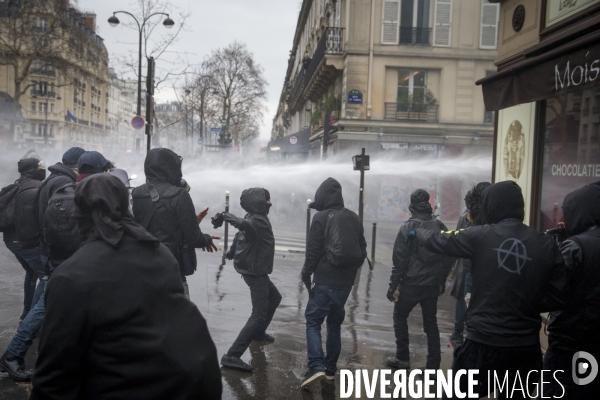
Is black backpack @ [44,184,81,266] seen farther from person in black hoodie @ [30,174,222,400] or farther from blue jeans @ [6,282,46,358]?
person in black hoodie @ [30,174,222,400]

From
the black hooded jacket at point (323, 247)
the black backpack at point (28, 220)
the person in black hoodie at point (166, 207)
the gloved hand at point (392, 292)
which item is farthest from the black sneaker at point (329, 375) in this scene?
the black backpack at point (28, 220)

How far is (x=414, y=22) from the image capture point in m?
22.5

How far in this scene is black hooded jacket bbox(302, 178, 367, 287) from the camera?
16.1 feet

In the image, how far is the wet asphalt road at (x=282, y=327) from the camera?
488 centimetres

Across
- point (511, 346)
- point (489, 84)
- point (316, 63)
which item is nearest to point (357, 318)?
point (489, 84)

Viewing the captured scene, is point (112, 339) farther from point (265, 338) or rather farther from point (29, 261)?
point (29, 261)

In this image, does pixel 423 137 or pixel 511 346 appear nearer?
A: pixel 511 346

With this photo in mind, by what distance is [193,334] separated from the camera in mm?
2100

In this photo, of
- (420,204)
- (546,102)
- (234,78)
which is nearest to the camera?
(420,204)

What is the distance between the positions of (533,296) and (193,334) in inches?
88.2

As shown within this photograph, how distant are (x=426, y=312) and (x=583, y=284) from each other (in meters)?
2.31

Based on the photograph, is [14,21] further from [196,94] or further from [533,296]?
[533,296]

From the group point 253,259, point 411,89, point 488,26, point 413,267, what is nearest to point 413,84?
point 411,89

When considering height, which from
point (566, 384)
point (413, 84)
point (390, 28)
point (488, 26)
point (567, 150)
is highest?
point (488, 26)
